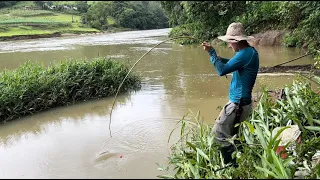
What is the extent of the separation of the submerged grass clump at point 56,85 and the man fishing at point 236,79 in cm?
436

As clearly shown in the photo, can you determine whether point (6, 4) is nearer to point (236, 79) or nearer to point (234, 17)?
point (234, 17)

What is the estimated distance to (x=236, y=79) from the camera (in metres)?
3.44

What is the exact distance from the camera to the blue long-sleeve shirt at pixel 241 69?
3.26m

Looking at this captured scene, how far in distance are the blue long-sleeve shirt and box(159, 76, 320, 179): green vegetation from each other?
28 cm

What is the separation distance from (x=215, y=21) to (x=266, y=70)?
9441 millimetres

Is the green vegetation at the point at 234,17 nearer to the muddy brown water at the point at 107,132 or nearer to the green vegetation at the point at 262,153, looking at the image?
the muddy brown water at the point at 107,132

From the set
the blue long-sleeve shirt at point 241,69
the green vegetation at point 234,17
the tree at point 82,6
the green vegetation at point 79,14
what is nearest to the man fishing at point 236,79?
the blue long-sleeve shirt at point 241,69

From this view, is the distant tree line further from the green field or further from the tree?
the tree

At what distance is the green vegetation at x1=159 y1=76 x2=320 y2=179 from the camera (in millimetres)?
2863

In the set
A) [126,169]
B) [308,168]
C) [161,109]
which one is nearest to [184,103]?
[161,109]

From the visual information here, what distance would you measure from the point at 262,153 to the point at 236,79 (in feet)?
2.33

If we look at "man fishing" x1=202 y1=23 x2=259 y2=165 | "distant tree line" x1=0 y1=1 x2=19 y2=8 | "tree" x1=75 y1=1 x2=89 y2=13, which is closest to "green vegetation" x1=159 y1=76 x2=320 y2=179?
"man fishing" x1=202 y1=23 x2=259 y2=165

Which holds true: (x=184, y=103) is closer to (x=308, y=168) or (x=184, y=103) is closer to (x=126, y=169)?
(x=126, y=169)

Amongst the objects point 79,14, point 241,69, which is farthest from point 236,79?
point 79,14
